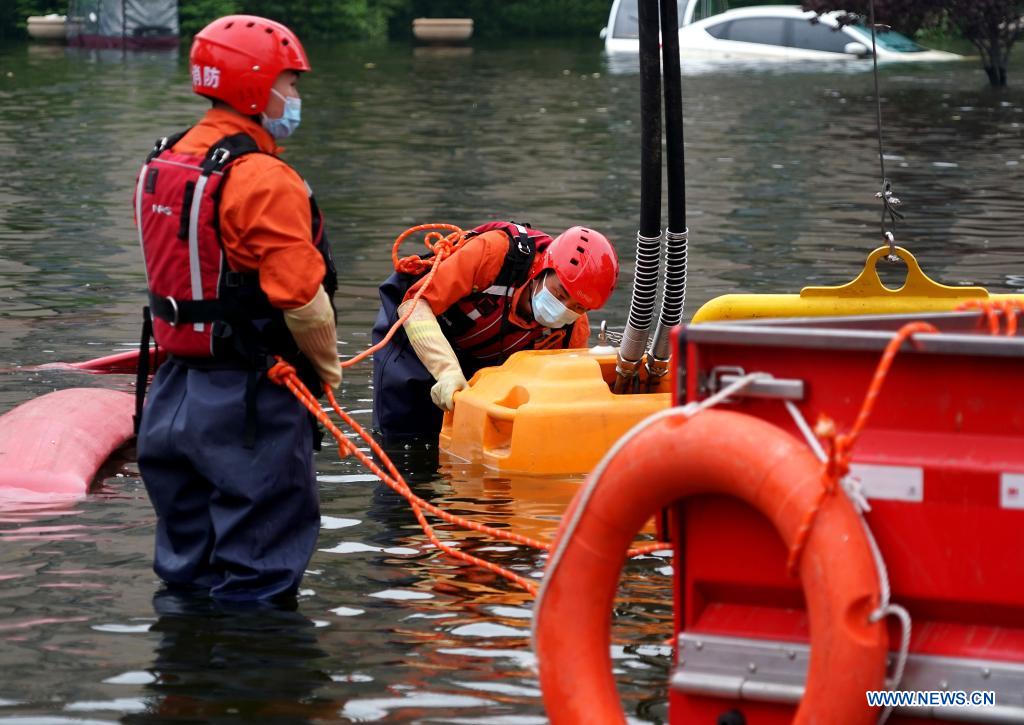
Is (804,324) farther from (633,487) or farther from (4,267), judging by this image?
(4,267)

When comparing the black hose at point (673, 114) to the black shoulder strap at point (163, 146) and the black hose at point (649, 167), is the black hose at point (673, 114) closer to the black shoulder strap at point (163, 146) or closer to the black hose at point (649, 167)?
the black hose at point (649, 167)

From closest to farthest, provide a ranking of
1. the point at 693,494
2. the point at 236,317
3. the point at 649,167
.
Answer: the point at 693,494 < the point at 236,317 < the point at 649,167

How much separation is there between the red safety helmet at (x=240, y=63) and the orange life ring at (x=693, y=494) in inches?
76.7

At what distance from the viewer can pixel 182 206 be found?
5.53 m

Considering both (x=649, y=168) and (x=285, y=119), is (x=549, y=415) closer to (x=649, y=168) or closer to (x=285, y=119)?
(x=649, y=168)

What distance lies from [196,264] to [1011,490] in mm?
2589

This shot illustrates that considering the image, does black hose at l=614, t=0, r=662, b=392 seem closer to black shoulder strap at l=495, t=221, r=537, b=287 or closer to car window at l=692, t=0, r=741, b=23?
black shoulder strap at l=495, t=221, r=537, b=287

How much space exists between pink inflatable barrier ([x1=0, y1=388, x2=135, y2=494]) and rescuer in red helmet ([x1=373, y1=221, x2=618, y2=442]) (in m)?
1.28

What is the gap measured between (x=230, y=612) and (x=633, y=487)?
1.98 meters

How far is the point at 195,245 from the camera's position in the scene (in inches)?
219

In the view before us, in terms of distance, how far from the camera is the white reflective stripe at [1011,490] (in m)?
4.13

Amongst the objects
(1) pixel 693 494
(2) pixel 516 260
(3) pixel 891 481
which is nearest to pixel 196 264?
(1) pixel 693 494

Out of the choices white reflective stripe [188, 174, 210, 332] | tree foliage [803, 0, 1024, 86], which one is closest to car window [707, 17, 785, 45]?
tree foliage [803, 0, 1024, 86]

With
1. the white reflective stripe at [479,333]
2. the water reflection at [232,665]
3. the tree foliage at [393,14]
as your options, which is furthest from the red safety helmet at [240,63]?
the tree foliage at [393,14]
